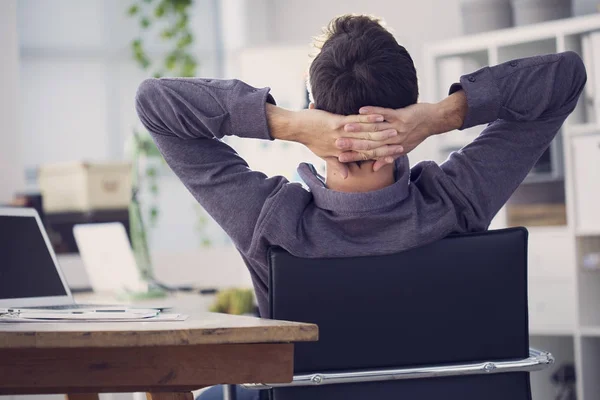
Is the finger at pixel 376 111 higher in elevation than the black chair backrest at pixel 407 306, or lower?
higher

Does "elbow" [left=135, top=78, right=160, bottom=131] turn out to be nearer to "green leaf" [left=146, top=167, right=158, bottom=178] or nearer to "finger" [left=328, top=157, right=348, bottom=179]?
"finger" [left=328, top=157, right=348, bottom=179]

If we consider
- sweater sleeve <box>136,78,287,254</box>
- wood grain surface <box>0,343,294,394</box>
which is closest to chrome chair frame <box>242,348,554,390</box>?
wood grain surface <box>0,343,294,394</box>

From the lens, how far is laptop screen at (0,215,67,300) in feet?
5.16

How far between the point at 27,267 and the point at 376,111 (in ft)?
2.34

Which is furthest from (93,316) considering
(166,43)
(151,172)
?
(166,43)

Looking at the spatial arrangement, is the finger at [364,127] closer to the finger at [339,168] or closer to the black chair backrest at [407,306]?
the finger at [339,168]

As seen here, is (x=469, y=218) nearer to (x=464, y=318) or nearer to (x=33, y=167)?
(x=464, y=318)

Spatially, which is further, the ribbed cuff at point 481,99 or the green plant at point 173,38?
the green plant at point 173,38

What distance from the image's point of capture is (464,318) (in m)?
1.23

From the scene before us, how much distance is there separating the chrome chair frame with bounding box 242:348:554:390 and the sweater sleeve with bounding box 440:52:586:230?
9.7 inches

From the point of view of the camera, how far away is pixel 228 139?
5.67 meters

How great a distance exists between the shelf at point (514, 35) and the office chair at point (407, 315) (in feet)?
8.82

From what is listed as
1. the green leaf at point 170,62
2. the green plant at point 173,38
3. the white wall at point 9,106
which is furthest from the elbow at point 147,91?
the green leaf at point 170,62

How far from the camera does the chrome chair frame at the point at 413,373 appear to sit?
1.20m
